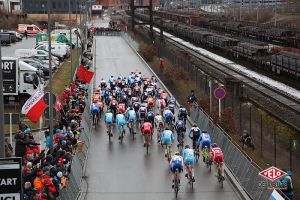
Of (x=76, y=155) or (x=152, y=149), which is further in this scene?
(x=152, y=149)

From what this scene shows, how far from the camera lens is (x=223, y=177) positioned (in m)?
18.9

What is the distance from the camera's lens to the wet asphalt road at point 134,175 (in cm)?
1819

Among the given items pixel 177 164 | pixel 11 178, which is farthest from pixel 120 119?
pixel 11 178

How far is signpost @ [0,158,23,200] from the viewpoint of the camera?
9.91 m

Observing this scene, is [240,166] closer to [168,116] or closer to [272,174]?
[272,174]

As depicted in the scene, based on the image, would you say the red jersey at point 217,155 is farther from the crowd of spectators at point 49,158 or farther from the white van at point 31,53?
the white van at point 31,53

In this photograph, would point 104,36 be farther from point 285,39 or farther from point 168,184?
point 168,184

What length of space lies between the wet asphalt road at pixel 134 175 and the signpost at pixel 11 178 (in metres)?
7.99

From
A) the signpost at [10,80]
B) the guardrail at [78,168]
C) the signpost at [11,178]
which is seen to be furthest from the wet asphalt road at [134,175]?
the signpost at [11,178]

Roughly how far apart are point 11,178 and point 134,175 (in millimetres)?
10530

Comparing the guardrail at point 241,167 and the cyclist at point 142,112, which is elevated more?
the cyclist at point 142,112

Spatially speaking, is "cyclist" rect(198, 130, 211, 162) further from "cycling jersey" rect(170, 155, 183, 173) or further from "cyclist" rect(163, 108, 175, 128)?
"cyclist" rect(163, 108, 175, 128)

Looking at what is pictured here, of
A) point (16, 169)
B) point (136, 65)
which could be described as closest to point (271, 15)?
point (136, 65)

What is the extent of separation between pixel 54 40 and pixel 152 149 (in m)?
49.3
